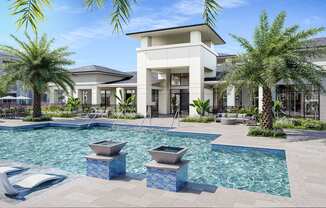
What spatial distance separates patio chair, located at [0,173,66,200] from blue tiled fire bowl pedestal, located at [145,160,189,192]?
8.48 ft

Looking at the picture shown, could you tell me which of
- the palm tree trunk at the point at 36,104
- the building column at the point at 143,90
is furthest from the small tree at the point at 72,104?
the building column at the point at 143,90

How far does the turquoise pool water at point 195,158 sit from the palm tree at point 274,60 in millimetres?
3881

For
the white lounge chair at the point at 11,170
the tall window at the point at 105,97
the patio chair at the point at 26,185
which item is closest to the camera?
the patio chair at the point at 26,185

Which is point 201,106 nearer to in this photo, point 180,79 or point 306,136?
point 180,79

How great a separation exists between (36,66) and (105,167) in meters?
19.2

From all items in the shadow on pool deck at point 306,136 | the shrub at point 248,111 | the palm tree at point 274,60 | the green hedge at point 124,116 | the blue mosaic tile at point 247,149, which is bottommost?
the blue mosaic tile at point 247,149

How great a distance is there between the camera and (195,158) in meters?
10.2

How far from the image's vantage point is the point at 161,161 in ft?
19.3

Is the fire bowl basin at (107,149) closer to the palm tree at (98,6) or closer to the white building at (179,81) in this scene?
the palm tree at (98,6)

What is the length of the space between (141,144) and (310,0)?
37.4 feet

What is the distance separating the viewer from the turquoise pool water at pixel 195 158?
293 inches

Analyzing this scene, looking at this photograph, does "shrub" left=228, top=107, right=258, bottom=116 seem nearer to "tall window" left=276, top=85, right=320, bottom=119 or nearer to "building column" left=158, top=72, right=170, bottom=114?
"tall window" left=276, top=85, right=320, bottom=119

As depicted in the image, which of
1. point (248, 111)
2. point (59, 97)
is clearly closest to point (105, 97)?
point (59, 97)

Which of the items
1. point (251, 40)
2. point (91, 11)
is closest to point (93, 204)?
point (91, 11)
